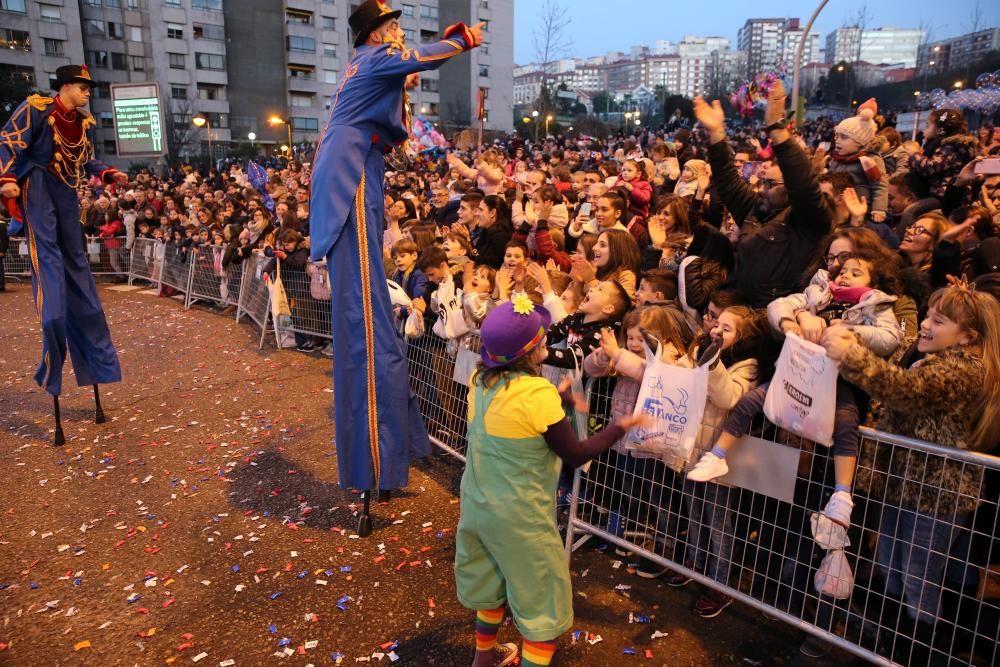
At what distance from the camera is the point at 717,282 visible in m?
4.20

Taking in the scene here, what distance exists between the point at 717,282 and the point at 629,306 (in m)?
0.56

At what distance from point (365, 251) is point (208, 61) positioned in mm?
61311

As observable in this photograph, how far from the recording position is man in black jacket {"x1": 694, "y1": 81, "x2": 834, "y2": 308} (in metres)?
3.79

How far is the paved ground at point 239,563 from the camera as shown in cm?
328

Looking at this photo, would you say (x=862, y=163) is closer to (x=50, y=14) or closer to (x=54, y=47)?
(x=54, y=47)

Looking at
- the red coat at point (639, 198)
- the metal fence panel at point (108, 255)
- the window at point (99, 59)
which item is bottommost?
the metal fence panel at point (108, 255)

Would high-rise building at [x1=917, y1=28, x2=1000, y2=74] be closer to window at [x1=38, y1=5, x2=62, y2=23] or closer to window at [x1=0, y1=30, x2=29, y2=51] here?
window at [x1=38, y1=5, x2=62, y2=23]

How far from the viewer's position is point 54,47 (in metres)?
50.0

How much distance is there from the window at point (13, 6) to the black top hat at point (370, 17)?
190 feet

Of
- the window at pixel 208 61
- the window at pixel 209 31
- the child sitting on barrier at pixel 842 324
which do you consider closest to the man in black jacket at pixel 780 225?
the child sitting on barrier at pixel 842 324

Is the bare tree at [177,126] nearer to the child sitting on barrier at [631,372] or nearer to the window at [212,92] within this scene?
the window at [212,92]

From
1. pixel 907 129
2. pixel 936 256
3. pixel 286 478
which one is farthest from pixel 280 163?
pixel 936 256

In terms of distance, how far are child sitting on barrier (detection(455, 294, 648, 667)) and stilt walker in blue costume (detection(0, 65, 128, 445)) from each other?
Answer: 4.48m

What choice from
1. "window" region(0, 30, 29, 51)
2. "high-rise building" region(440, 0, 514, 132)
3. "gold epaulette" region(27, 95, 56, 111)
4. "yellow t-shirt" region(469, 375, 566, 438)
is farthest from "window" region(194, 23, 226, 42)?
"yellow t-shirt" region(469, 375, 566, 438)
